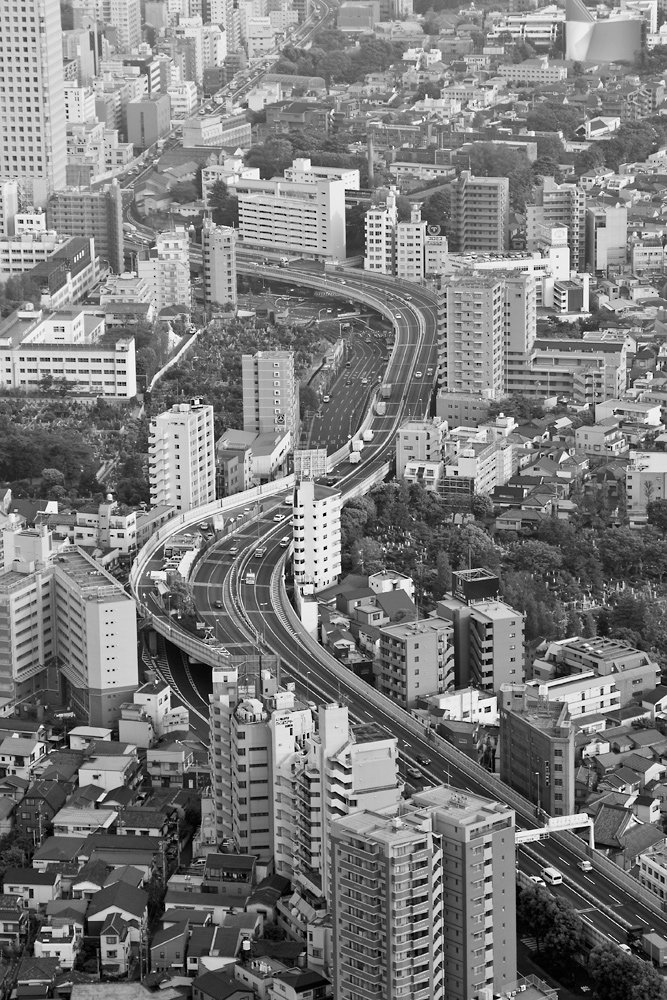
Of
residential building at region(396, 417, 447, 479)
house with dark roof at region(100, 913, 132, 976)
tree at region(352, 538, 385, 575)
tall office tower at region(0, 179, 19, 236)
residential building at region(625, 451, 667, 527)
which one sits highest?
tall office tower at region(0, 179, 19, 236)

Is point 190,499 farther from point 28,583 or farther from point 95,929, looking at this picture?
point 95,929

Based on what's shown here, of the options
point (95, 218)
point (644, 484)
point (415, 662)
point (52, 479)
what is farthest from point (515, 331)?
point (415, 662)

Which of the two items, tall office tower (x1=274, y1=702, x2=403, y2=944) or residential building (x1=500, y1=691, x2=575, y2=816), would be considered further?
residential building (x1=500, y1=691, x2=575, y2=816)

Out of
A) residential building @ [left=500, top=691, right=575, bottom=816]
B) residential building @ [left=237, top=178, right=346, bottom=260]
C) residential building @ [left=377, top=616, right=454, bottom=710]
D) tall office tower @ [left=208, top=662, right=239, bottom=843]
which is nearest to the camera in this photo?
tall office tower @ [left=208, top=662, right=239, bottom=843]

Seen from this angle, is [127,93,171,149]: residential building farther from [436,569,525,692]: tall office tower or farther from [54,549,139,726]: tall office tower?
[54,549,139,726]: tall office tower

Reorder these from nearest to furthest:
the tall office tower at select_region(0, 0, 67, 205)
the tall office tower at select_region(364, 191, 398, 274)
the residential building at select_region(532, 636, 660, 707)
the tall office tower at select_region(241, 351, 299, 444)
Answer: the residential building at select_region(532, 636, 660, 707) → the tall office tower at select_region(241, 351, 299, 444) → the tall office tower at select_region(364, 191, 398, 274) → the tall office tower at select_region(0, 0, 67, 205)

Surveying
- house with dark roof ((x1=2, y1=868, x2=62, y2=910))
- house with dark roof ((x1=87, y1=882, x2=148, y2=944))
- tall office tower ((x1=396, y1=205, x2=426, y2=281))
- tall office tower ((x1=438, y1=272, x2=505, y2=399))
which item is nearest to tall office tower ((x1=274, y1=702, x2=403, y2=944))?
house with dark roof ((x1=87, y1=882, x2=148, y2=944))

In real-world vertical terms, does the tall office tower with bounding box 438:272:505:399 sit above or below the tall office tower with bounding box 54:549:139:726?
above

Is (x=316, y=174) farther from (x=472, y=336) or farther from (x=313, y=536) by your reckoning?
(x=313, y=536)
